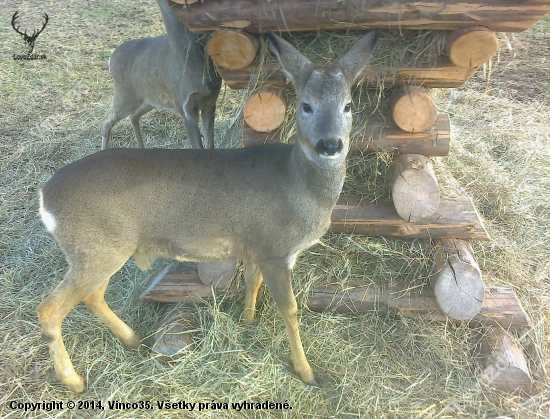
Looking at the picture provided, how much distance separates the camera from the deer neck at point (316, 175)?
272 cm

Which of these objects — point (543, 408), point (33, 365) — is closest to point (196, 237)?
point (33, 365)

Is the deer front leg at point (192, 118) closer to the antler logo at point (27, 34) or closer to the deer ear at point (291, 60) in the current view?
the deer ear at point (291, 60)

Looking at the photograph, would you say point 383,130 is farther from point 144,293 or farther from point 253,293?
point 144,293

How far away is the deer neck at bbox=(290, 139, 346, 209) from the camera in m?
2.72

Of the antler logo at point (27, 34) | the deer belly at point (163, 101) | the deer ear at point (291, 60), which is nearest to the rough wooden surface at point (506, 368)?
the deer ear at point (291, 60)

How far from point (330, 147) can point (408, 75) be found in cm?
115

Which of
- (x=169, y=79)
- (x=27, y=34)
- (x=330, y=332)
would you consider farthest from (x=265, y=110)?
(x=27, y=34)

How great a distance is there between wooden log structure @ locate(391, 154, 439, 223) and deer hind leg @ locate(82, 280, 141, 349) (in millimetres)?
2152

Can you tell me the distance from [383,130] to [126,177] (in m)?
1.90

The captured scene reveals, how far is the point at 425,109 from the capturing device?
3150 millimetres

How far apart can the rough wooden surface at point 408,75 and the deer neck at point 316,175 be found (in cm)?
67

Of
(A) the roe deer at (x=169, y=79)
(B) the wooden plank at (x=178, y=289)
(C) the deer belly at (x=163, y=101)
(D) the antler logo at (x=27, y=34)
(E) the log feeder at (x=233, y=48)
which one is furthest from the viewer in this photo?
(D) the antler logo at (x=27, y=34)

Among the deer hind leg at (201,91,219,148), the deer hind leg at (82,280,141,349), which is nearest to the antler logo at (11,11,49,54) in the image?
the deer hind leg at (201,91,219,148)

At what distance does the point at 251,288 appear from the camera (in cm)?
338
